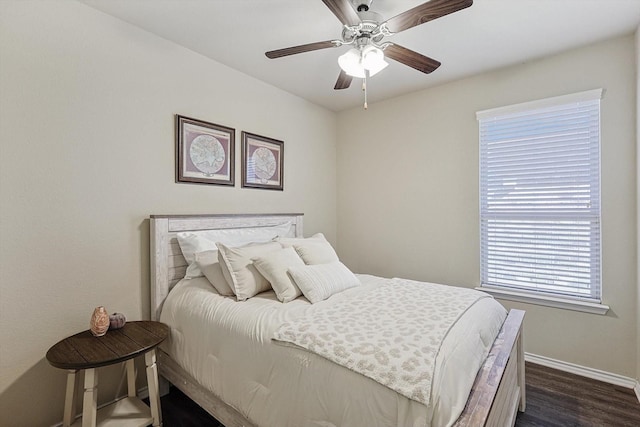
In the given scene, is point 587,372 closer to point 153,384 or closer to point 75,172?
point 153,384

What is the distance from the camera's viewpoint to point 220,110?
2766mm

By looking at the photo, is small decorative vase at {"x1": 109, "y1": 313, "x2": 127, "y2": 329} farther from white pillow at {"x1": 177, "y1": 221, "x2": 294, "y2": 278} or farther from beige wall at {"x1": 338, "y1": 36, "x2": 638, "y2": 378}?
beige wall at {"x1": 338, "y1": 36, "x2": 638, "y2": 378}

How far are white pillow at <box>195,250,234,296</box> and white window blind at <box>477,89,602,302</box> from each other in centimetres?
241

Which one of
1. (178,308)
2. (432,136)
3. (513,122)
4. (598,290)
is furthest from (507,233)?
(178,308)

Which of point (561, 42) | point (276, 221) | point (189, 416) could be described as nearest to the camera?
point (189, 416)

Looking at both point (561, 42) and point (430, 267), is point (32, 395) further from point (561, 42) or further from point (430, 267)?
point (561, 42)

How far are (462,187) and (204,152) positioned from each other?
2.47m

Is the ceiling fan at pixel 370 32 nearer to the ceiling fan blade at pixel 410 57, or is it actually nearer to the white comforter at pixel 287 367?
the ceiling fan blade at pixel 410 57

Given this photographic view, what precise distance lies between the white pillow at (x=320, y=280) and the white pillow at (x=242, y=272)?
0.80 ft

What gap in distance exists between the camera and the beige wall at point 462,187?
7.72 feet

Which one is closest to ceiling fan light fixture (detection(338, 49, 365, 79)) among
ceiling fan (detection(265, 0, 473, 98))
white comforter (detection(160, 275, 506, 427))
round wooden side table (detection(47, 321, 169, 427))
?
ceiling fan (detection(265, 0, 473, 98))

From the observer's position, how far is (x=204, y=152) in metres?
2.63

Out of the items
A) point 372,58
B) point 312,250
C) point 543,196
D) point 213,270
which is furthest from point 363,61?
point 543,196

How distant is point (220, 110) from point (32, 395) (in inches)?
92.2
